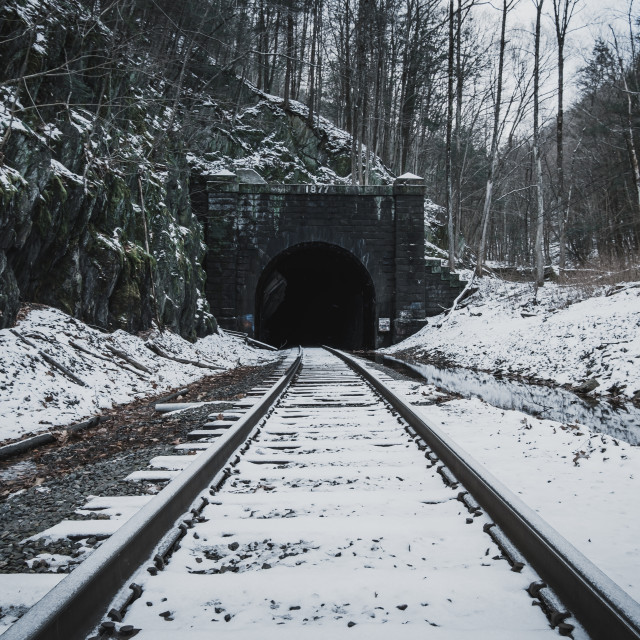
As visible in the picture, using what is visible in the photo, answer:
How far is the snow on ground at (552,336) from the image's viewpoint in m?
8.44

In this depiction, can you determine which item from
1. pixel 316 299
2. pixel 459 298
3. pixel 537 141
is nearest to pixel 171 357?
pixel 459 298

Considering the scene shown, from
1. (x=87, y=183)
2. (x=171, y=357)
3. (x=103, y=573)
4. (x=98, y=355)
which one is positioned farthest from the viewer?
(x=171, y=357)

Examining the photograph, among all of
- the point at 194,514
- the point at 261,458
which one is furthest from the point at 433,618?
the point at 261,458

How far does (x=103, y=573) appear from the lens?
1592 mm

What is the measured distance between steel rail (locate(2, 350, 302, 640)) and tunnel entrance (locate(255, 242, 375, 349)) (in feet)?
56.2

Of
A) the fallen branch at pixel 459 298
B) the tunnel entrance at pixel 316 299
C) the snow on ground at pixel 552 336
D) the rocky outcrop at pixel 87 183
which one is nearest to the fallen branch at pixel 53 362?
the rocky outcrop at pixel 87 183

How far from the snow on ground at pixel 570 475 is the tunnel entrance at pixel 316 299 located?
596 inches

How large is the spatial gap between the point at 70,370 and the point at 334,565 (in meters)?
5.48

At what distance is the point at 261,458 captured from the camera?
11.3ft

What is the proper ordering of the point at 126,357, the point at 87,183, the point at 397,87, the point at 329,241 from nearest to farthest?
the point at 126,357, the point at 87,183, the point at 329,241, the point at 397,87

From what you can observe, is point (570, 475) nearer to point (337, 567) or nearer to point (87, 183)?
point (337, 567)

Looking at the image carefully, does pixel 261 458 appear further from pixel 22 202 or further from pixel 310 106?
pixel 310 106

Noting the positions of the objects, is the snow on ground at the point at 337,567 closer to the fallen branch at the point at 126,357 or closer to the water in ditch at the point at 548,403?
the water in ditch at the point at 548,403

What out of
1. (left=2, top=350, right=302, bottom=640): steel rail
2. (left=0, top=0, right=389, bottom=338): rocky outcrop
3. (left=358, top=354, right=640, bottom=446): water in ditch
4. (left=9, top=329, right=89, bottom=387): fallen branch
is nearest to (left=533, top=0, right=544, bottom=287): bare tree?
(left=358, top=354, right=640, bottom=446): water in ditch
